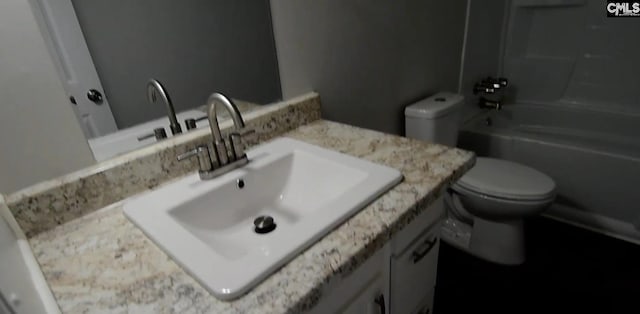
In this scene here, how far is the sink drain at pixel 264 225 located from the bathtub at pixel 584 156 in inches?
63.8

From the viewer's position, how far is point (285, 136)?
3.59 ft

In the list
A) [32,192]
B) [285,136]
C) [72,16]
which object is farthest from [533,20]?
[32,192]

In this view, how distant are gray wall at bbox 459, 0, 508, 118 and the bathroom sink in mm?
1481

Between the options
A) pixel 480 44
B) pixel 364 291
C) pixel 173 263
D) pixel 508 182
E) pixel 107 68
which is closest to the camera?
pixel 173 263

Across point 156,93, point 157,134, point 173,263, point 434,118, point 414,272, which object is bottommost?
point 414,272

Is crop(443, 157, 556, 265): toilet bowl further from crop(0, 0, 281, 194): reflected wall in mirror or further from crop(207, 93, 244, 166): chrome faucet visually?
crop(207, 93, 244, 166): chrome faucet

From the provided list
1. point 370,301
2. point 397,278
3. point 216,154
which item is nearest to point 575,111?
point 397,278

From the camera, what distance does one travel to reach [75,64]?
749mm

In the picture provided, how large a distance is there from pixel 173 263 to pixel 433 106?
4.28ft

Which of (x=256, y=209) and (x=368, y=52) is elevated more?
(x=368, y=52)

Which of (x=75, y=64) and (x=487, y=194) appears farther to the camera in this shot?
(x=487, y=194)

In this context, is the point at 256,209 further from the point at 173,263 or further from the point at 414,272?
the point at 414,272

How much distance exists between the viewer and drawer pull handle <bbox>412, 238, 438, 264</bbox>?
836 mm

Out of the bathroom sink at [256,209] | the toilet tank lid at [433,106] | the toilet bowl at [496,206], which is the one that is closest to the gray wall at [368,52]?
the toilet tank lid at [433,106]
